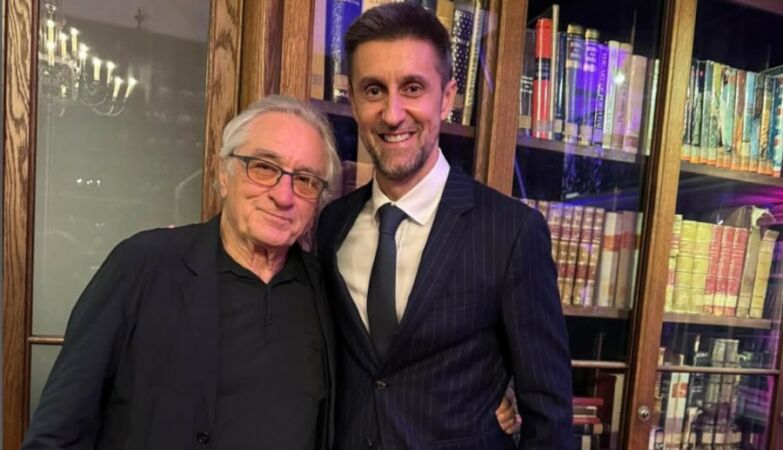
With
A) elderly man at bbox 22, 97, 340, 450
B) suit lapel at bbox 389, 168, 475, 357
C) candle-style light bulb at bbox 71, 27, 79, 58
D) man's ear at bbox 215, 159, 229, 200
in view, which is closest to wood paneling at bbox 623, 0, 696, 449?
suit lapel at bbox 389, 168, 475, 357

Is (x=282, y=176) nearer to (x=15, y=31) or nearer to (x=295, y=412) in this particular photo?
(x=295, y=412)

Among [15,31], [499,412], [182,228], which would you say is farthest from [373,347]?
→ [15,31]

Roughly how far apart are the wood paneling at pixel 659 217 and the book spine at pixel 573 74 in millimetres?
228

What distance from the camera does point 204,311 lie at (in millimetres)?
926

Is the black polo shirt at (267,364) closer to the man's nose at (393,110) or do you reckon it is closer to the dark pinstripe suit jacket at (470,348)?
the dark pinstripe suit jacket at (470,348)

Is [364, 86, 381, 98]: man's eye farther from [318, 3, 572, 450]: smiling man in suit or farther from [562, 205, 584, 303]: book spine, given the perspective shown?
[562, 205, 584, 303]: book spine

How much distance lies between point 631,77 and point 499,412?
1.05 m

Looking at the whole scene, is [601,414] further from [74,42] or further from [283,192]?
[74,42]

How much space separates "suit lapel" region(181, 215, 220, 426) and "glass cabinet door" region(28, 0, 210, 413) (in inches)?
14.4

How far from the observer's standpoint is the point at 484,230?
39.1 inches

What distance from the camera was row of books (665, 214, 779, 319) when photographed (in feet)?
5.09

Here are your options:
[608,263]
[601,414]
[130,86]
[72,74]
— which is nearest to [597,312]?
[608,263]

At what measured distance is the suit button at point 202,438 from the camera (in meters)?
0.88

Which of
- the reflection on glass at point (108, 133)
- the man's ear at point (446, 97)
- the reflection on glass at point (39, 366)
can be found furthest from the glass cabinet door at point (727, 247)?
the reflection on glass at point (39, 366)
